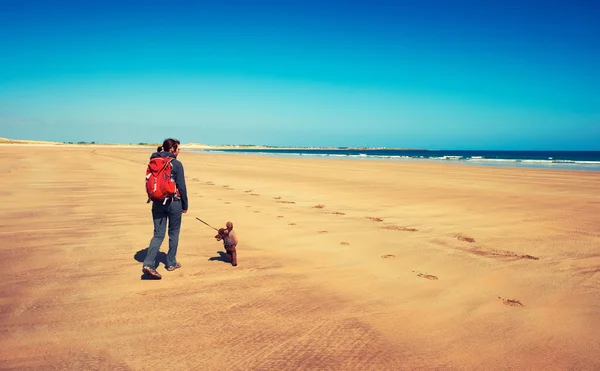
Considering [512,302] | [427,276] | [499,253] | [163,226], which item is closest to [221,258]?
[163,226]

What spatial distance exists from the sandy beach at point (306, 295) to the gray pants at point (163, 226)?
322 millimetres

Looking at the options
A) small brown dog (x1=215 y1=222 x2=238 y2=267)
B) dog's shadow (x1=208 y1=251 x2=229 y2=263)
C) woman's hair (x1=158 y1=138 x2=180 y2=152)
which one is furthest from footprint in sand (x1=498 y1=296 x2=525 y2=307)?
woman's hair (x1=158 y1=138 x2=180 y2=152)

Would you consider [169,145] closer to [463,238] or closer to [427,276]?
[427,276]

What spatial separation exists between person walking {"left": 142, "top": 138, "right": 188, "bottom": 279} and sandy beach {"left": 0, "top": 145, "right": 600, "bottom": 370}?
0.87 feet

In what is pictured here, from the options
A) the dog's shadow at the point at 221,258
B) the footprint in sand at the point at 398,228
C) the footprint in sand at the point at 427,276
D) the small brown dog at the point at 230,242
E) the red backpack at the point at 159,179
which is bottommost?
the dog's shadow at the point at 221,258

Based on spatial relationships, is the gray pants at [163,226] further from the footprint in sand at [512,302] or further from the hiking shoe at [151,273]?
the footprint in sand at [512,302]

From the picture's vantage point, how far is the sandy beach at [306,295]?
11.5ft

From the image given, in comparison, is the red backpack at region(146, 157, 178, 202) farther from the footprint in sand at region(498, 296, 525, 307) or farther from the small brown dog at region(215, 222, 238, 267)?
the footprint in sand at region(498, 296, 525, 307)

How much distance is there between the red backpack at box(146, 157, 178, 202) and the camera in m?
5.20

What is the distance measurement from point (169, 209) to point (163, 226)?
286mm

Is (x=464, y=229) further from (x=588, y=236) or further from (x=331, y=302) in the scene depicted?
(x=331, y=302)

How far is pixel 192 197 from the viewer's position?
13.8m

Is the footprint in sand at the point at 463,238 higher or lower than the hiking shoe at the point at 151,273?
higher

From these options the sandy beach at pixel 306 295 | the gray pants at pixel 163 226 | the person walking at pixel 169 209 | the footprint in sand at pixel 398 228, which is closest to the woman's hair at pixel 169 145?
the person walking at pixel 169 209
